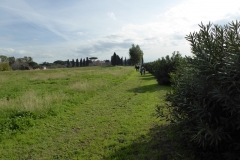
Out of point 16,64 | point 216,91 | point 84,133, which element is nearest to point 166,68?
point 84,133

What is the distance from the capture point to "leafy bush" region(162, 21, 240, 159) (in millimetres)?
2742

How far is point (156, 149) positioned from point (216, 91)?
8.48 ft

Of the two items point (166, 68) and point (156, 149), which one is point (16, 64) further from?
point (156, 149)

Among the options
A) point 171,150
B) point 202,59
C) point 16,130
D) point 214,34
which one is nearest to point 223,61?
point 202,59

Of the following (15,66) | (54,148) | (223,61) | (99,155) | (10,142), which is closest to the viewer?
(223,61)

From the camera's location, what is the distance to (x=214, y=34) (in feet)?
10.9

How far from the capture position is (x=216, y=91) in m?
2.77

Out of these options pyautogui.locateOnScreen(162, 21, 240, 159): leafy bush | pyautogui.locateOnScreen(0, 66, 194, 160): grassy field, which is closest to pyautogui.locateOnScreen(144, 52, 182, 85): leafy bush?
pyautogui.locateOnScreen(0, 66, 194, 160): grassy field

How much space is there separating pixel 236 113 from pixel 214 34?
156cm

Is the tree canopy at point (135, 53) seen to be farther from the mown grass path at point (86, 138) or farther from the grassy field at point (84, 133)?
the mown grass path at point (86, 138)

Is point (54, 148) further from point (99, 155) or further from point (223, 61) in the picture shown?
point (223, 61)

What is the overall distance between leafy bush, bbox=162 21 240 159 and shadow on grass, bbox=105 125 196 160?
793mm

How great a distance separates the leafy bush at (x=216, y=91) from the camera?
274 centimetres

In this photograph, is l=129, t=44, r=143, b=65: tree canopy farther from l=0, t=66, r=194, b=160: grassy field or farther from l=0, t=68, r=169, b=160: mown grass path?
l=0, t=68, r=169, b=160: mown grass path
